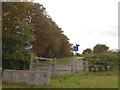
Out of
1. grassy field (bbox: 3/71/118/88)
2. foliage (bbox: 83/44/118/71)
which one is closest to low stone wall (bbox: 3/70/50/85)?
grassy field (bbox: 3/71/118/88)

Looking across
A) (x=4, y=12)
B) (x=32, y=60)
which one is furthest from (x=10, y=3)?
(x=32, y=60)

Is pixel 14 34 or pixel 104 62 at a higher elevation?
pixel 14 34

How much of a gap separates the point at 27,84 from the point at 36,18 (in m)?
29.8

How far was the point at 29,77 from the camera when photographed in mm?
14742

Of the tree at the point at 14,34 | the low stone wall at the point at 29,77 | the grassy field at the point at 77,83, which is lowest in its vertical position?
the grassy field at the point at 77,83

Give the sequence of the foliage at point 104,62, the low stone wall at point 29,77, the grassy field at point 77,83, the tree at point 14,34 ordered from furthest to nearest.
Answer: the foliage at point 104,62, the tree at point 14,34, the low stone wall at point 29,77, the grassy field at point 77,83

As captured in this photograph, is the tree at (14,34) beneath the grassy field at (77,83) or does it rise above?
above

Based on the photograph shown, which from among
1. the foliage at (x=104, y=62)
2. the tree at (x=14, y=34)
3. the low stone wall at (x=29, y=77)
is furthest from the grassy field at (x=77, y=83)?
the foliage at (x=104, y=62)

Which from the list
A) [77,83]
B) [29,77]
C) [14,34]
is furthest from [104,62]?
[29,77]

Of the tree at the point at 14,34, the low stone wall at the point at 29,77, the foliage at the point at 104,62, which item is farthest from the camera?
the foliage at the point at 104,62

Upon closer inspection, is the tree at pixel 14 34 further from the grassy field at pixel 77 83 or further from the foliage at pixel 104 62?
the foliage at pixel 104 62

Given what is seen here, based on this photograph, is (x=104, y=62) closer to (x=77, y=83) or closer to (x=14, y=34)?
(x=14, y=34)

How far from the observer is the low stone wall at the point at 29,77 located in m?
14.6

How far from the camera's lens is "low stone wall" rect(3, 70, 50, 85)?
48.0 feet
